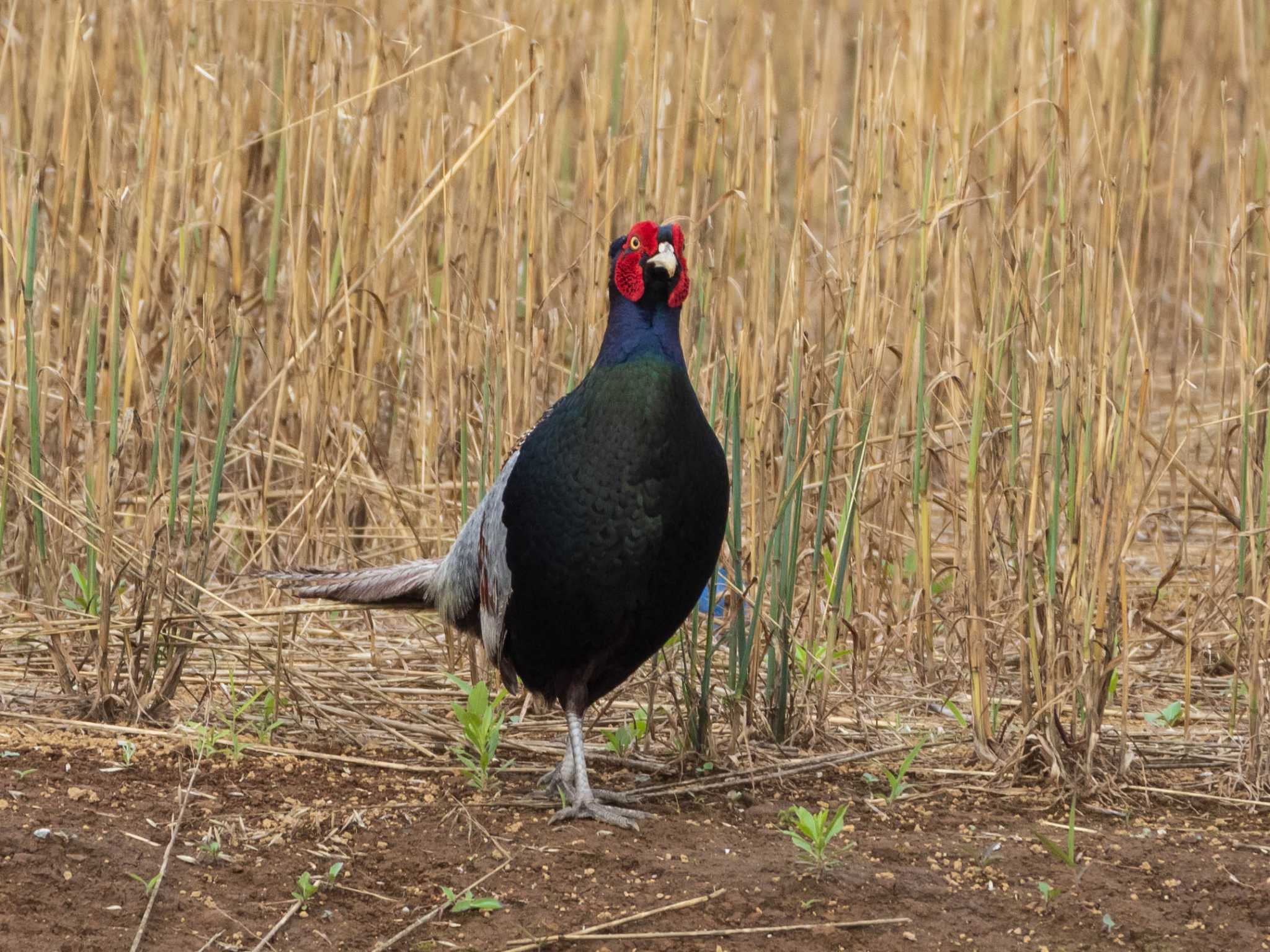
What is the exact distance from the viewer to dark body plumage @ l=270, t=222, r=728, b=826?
123 inches

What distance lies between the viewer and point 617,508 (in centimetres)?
312

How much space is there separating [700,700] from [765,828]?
0.37 m

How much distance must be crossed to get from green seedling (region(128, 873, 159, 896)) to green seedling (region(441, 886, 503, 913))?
499mm

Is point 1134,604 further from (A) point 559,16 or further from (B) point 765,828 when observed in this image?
(A) point 559,16

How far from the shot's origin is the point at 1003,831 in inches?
122

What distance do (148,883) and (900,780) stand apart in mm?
1474

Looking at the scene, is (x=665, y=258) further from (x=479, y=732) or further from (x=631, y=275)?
(x=479, y=732)

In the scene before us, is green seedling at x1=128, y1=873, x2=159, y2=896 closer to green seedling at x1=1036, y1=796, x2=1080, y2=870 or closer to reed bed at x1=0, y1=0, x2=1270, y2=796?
reed bed at x1=0, y1=0, x2=1270, y2=796

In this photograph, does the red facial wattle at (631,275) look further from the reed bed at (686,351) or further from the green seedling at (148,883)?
the green seedling at (148,883)

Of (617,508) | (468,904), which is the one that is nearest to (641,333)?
(617,508)

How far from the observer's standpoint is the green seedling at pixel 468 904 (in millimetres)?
2725

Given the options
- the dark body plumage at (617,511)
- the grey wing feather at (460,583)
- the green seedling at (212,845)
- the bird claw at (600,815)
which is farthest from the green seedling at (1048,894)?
the green seedling at (212,845)

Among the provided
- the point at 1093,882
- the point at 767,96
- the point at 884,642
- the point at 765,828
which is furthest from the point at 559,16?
the point at 1093,882

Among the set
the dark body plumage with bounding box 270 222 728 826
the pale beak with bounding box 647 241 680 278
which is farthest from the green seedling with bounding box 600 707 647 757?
the pale beak with bounding box 647 241 680 278
